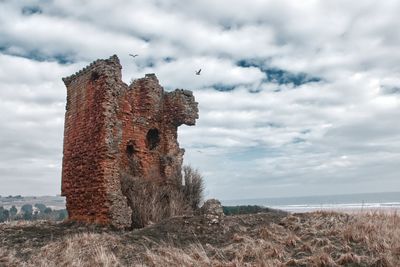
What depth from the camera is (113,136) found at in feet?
43.3

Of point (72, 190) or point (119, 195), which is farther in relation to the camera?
point (72, 190)

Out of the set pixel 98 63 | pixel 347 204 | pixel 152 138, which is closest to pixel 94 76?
pixel 98 63

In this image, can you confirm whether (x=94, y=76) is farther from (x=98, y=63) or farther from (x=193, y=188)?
(x=193, y=188)

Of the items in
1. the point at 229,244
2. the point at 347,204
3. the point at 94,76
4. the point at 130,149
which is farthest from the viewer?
the point at 347,204

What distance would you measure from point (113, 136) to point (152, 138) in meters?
3.54

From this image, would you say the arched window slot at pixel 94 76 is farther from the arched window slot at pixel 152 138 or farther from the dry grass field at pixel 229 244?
the dry grass field at pixel 229 244

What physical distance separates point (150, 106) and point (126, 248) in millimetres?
8250

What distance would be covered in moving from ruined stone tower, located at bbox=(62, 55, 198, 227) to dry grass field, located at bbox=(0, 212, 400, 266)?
2.18 meters

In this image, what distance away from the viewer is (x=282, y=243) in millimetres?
8422

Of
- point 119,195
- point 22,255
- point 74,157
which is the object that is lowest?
point 22,255

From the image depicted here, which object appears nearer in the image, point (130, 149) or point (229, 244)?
point (229, 244)

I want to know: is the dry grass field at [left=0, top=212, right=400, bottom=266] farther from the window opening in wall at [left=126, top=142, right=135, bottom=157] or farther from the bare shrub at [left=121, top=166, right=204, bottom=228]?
the window opening in wall at [left=126, top=142, right=135, bottom=157]

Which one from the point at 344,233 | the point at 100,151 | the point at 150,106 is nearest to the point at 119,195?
the point at 100,151

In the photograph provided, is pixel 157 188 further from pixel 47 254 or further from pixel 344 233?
pixel 344 233
